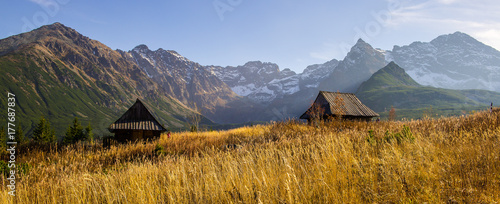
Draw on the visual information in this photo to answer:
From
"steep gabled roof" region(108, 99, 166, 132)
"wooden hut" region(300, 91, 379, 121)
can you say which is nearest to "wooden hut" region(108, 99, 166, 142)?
"steep gabled roof" region(108, 99, 166, 132)

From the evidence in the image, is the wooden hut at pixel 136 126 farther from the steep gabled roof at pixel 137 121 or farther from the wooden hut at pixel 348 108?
the wooden hut at pixel 348 108

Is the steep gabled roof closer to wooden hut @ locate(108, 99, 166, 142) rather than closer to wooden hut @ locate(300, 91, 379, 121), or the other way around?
wooden hut @ locate(108, 99, 166, 142)

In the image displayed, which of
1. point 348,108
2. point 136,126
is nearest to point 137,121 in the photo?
point 136,126

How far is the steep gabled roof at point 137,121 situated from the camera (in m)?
22.5

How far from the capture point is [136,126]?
22703 millimetres

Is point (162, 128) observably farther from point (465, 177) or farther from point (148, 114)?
point (465, 177)

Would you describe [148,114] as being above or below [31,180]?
above

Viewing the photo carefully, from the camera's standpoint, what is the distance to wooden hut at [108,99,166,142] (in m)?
22.5

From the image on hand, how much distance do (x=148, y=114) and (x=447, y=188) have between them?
23772 mm

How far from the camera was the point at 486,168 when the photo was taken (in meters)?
4.16

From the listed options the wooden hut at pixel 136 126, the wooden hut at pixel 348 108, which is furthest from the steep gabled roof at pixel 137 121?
the wooden hut at pixel 348 108

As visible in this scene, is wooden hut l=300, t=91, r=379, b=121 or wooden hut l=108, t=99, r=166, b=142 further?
wooden hut l=300, t=91, r=379, b=121

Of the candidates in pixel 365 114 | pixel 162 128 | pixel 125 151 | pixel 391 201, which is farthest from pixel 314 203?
pixel 365 114

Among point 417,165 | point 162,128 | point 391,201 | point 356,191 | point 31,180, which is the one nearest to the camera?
point 391,201
